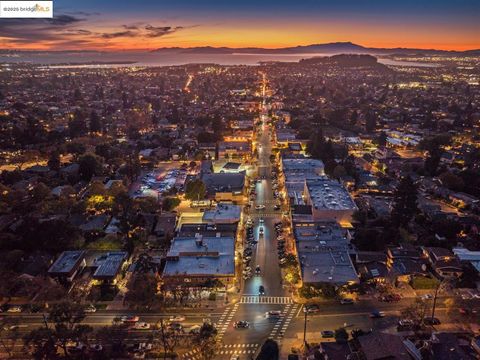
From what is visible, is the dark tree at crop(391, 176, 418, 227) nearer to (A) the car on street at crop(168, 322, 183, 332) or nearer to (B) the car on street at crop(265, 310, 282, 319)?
(B) the car on street at crop(265, 310, 282, 319)

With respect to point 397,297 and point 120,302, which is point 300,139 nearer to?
point 397,297

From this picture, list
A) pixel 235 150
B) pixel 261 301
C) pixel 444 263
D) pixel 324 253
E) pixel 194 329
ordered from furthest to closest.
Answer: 1. pixel 235 150
2. pixel 324 253
3. pixel 444 263
4. pixel 261 301
5. pixel 194 329

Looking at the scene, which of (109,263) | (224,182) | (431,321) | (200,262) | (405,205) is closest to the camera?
(431,321)

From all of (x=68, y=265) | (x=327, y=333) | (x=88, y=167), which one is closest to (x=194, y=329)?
(x=327, y=333)

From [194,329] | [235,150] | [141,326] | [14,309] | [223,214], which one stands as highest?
[235,150]

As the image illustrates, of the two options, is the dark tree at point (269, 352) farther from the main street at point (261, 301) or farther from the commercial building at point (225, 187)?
the commercial building at point (225, 187)

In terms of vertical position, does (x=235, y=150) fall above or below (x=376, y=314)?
above

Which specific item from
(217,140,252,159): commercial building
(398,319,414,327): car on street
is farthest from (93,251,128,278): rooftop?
(217,140,252,159): commercial building

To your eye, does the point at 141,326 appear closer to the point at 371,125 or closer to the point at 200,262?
the point at 200,262
